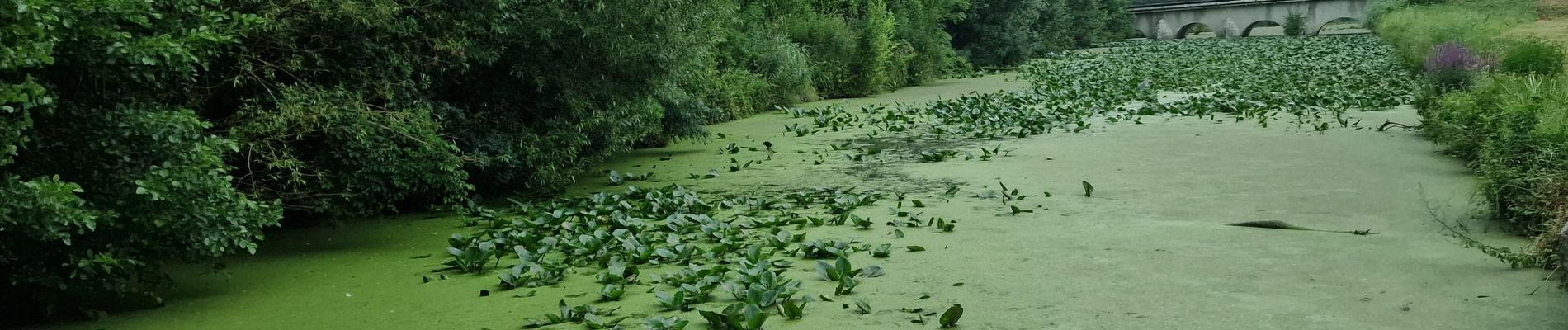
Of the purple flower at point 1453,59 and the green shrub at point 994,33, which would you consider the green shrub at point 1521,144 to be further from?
the green shrub at point 994,33

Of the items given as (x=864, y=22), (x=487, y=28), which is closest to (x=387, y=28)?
(x=487, y=28)

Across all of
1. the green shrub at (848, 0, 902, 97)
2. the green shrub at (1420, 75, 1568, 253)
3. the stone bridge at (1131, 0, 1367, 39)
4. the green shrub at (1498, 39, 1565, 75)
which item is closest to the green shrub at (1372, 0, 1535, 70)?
the green shrub at (1498, 39, 1565, 75)

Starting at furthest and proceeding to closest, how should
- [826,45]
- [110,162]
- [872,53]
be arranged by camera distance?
[872,53] → [826,45] → [110,162]

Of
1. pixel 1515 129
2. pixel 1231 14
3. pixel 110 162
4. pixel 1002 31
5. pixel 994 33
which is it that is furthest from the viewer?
pixel 1231 14

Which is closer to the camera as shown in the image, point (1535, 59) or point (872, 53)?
point (1535, 59)

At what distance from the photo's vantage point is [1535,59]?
403 inches

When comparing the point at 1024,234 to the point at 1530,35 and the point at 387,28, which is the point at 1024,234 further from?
the point at 1530,35

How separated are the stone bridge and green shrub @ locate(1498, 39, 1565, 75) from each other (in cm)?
3801

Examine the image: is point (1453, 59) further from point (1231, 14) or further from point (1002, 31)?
point (1231, 14)

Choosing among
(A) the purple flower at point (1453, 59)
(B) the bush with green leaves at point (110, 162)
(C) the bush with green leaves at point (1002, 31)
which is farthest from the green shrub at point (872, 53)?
(B) the bush with green leaves at point (110, 162)

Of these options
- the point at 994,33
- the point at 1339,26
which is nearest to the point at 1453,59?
the point at 994,33

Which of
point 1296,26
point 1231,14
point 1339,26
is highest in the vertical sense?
point 1231,14

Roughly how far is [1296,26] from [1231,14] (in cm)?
320

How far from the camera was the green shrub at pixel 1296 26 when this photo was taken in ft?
154
